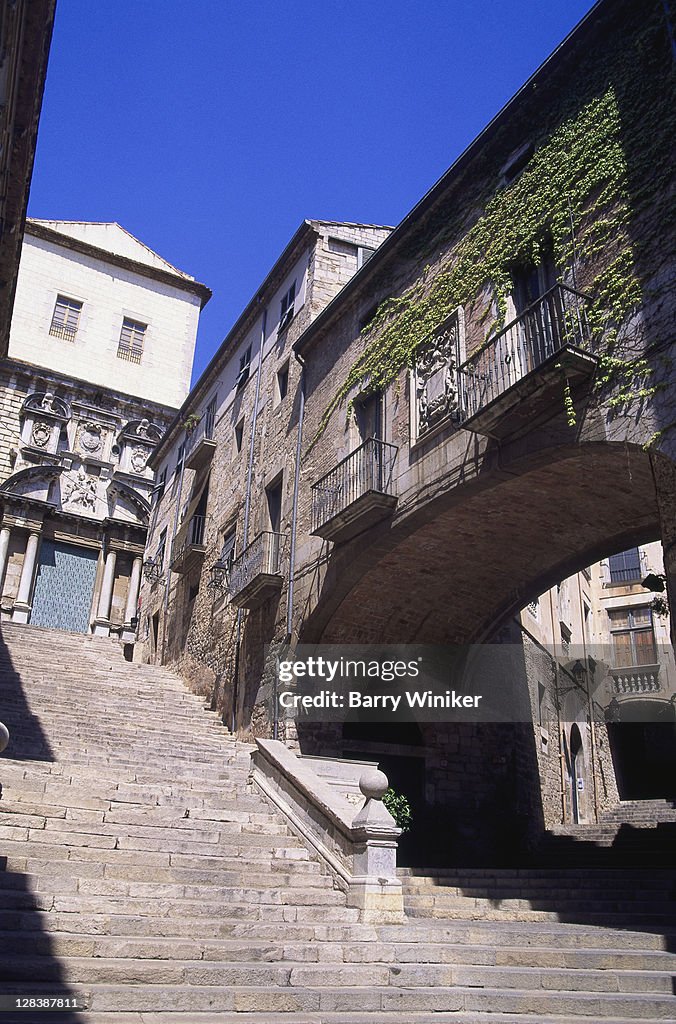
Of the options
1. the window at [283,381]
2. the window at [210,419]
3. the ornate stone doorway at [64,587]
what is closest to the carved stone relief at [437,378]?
the window at [283,381]

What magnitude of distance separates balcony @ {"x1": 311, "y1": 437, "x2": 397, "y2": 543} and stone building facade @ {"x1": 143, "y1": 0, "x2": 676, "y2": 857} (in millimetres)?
42

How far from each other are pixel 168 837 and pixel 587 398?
6.27 metres

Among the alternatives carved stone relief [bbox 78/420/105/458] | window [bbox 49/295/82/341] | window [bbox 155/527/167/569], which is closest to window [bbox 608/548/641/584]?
window [bbox 155/527/167/569]

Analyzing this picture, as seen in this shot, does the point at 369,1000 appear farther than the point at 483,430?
No

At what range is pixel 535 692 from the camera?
1767 centimetres

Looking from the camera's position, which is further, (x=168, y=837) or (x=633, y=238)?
(x=633, y=238)

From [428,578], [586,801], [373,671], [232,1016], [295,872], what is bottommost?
[232,1016]

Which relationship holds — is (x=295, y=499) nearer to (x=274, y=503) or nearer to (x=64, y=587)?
(x=274, y=503)

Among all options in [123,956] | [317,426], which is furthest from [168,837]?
[317,426]

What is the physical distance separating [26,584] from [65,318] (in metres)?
11.2

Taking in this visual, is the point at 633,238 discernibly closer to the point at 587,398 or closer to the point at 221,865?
the point at 587,398

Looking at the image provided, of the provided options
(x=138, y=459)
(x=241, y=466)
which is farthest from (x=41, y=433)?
(x=241, y=466)

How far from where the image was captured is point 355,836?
7.73 m

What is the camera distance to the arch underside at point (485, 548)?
10.2 metres
